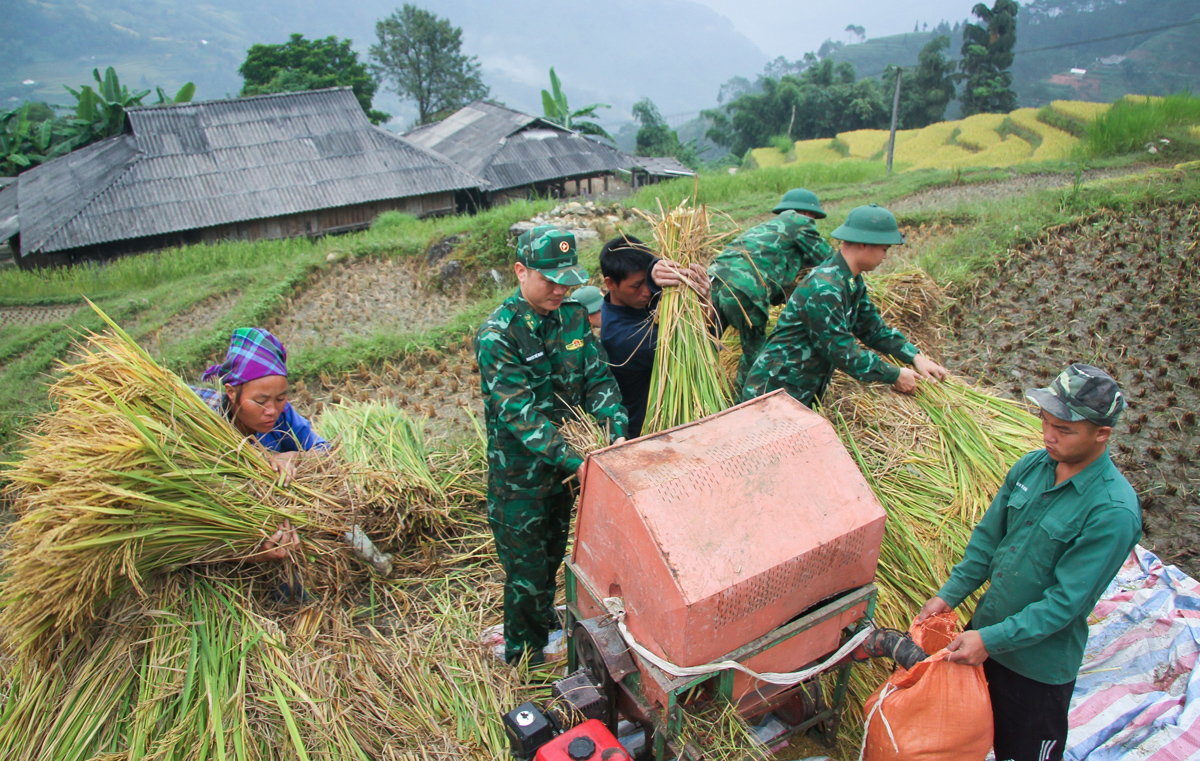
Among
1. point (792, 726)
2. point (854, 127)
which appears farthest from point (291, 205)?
point (854, 127)

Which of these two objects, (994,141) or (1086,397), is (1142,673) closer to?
(1086,397)

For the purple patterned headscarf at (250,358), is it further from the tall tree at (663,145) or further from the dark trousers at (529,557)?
the tall tree at (663,145)

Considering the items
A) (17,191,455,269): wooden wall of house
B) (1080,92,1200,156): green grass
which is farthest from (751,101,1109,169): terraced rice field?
(17,191,455,269): wooden wall of house

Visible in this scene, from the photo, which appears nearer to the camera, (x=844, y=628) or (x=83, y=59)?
(x=844, y=628)

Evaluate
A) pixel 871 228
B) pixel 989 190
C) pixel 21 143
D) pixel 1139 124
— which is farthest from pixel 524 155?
pixel 871 228

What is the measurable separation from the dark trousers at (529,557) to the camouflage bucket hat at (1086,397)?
1.61m

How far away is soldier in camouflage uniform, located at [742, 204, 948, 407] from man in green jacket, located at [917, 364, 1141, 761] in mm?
940

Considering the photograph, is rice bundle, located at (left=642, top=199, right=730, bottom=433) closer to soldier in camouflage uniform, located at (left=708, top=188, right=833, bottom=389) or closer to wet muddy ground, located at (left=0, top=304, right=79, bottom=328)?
soldier in camouflage uniform, located at (left=708, top=188, right=833, bottom=389)

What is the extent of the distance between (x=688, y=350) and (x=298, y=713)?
75.1 inches

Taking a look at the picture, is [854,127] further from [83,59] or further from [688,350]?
[83,59]

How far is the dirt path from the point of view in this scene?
9.36 m

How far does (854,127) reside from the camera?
35.0 m

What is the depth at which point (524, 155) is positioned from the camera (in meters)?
20.2

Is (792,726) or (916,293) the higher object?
(916,293)
